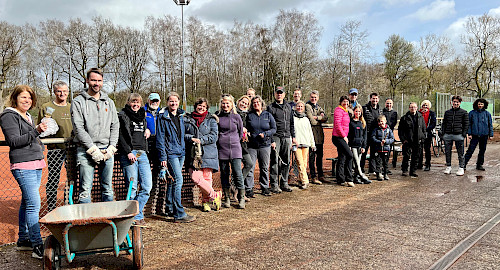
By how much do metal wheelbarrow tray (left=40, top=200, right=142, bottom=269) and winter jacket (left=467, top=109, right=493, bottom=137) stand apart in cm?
1010

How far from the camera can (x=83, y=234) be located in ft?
11.5

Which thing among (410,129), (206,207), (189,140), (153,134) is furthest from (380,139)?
(153,134)

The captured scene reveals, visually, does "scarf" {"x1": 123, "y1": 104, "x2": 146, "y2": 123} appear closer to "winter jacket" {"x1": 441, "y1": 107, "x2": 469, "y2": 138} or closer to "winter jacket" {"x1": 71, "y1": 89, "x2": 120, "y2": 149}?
"winter jacket" {"x1": 71, "y1": 89, "x2": 120, "y2": 149}

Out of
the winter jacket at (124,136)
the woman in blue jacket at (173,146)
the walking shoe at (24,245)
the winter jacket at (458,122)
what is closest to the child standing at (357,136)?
the winter jacket at (458,122)

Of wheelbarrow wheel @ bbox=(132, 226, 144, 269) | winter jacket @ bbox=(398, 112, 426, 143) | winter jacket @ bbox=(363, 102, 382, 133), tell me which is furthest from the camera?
winter jacket @ bbox=(398, 112, 426, 143)

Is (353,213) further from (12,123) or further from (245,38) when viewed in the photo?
(245,38)

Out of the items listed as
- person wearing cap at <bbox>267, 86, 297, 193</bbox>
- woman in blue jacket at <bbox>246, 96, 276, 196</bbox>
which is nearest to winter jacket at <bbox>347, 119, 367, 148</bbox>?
person wearing cap at <bbox>267, 86, 297, 193</bbox>

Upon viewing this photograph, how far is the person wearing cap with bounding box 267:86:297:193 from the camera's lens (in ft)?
25.0

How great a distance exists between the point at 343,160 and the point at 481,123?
482 centimetres

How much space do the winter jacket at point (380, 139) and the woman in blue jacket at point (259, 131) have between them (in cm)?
319

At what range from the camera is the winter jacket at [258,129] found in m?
7.12

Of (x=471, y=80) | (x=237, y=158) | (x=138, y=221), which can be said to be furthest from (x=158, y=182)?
(x=471, y=80)

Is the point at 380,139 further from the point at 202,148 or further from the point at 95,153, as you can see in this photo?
the point at 95,153

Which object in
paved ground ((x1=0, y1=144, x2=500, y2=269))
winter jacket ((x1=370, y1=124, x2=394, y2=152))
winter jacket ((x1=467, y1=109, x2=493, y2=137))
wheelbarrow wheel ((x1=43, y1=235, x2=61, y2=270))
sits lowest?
paved ground ((x1=0, y1=144, x2=500, y2=269))
